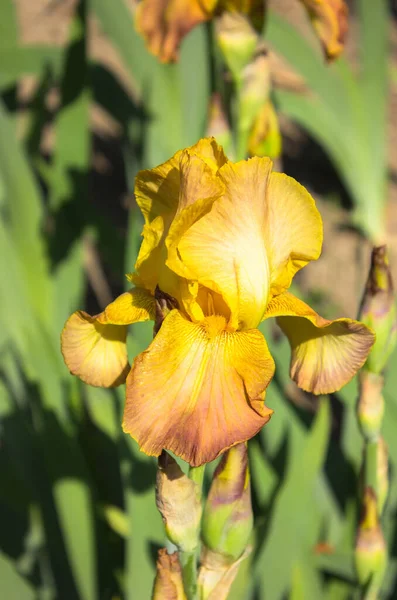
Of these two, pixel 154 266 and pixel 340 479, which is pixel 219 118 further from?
pixel 340 479

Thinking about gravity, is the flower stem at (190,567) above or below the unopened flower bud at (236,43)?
below

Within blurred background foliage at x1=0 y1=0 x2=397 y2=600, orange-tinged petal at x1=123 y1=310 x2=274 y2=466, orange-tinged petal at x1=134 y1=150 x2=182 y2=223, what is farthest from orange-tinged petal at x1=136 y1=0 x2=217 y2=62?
orange-tinged petal at x1=123 y1=310 x2=274 y2=466

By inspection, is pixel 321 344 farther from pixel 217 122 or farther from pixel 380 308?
pixel 217 122

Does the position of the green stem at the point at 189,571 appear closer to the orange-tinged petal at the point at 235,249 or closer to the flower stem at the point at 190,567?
the flower stem at the point at 190,567

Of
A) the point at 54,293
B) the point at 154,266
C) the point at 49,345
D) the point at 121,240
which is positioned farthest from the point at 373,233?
the point at 154,266

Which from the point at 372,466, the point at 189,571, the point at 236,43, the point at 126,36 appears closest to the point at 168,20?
the point at 236,43

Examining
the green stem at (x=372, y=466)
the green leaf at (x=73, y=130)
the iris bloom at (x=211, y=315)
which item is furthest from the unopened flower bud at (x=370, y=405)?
the green leaf at (x=73, y=130)
